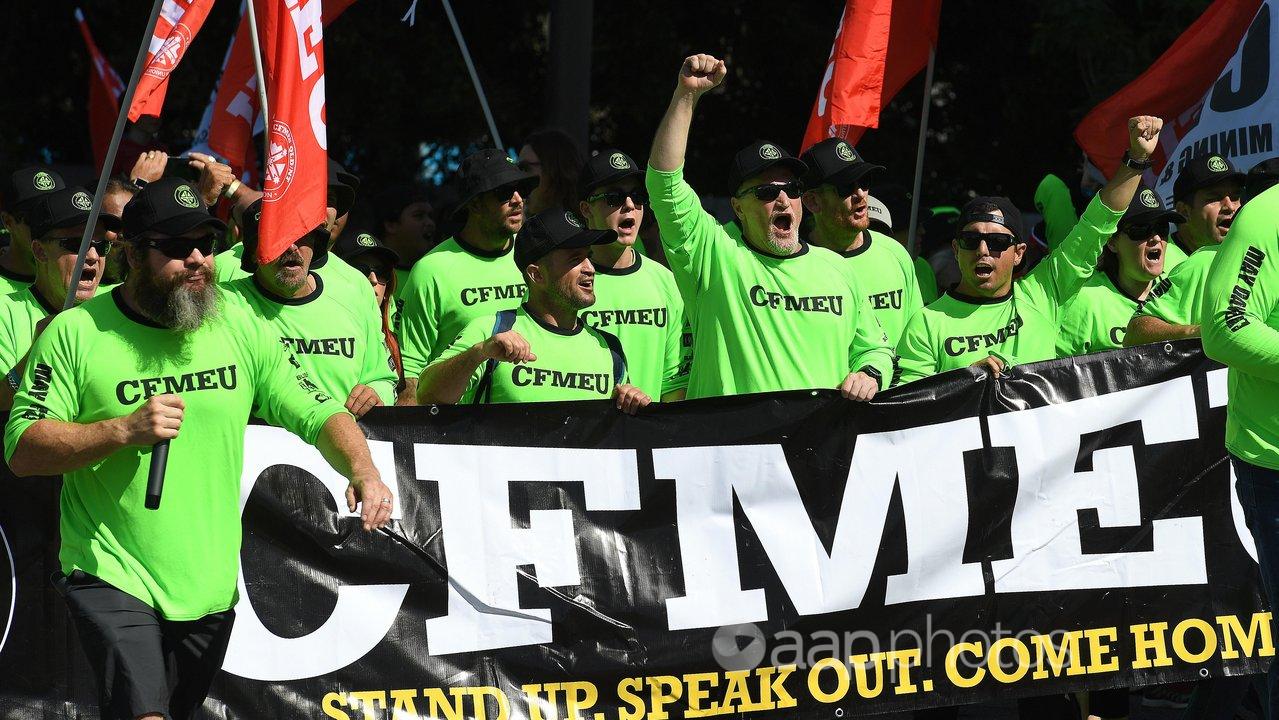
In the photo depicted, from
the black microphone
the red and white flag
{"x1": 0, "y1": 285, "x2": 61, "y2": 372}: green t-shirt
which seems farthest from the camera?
the red and white flag

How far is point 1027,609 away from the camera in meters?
6.41

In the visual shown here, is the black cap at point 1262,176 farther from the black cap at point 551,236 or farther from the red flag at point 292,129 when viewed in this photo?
the red flag at point 292,129

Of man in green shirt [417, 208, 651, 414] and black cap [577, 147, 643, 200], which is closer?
man in green shirt [417, 208, 651, 414]

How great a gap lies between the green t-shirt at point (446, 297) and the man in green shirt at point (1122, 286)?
248 cm

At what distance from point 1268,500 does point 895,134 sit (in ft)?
35.5

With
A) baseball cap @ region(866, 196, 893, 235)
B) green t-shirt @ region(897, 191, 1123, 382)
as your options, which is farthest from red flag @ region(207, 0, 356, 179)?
green t-shirt @ region(897, 191, 1123, 382)

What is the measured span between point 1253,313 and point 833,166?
2513 millimetres

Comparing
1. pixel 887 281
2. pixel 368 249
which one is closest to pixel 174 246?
pixel 368 249

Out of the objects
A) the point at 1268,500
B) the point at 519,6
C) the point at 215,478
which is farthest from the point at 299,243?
the point at 519,6

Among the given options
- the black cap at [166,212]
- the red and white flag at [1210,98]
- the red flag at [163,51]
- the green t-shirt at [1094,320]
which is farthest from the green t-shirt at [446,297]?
the red and white flag at [1210,98]

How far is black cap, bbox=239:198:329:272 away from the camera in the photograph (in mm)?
6617

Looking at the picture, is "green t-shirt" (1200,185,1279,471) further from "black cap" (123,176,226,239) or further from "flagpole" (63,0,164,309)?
"flagpole" (63,0,164,309)

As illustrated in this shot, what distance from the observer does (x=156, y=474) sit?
473 cm

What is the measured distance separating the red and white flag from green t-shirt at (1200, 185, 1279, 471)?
339 centimetres
